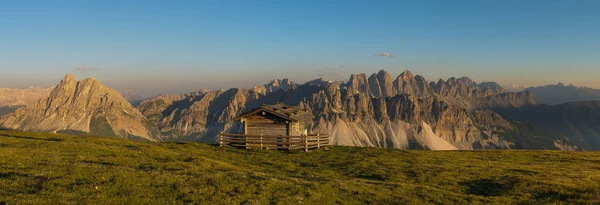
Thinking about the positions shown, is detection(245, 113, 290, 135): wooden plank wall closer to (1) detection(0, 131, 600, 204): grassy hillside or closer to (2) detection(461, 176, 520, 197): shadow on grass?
(1) detection(0, 131, 600, 204): grassy hillside

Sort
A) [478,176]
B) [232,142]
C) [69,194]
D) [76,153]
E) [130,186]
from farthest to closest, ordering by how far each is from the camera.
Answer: [232,142]
[478,176]
[76,153]
[130,186]
[69,194]

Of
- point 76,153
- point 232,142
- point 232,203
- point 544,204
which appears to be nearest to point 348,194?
point 232,203

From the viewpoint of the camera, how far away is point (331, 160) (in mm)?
41281

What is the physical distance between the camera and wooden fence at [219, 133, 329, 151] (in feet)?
164

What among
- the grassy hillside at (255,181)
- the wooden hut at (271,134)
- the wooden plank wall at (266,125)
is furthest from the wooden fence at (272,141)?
the grassy hillside at (255,181)

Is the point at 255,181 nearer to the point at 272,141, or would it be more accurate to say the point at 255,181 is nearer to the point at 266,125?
the point at 272,141

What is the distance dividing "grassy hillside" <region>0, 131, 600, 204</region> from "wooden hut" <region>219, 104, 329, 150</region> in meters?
9.12

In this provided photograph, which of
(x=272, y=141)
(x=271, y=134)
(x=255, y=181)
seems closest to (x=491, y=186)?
(x=255, y=181)

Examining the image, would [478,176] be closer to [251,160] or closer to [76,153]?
[251,160]

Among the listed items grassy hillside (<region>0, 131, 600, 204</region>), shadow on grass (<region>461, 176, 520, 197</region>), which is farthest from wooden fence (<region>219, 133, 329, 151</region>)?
shadow on grass (<region>461, 176, 520, 197</region>)

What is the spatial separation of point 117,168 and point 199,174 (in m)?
5.51

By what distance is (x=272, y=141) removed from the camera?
5097cm

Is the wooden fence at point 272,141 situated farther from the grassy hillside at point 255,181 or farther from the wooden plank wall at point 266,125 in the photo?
the grassy hillside at point 255,181

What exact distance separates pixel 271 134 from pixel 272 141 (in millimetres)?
3035
